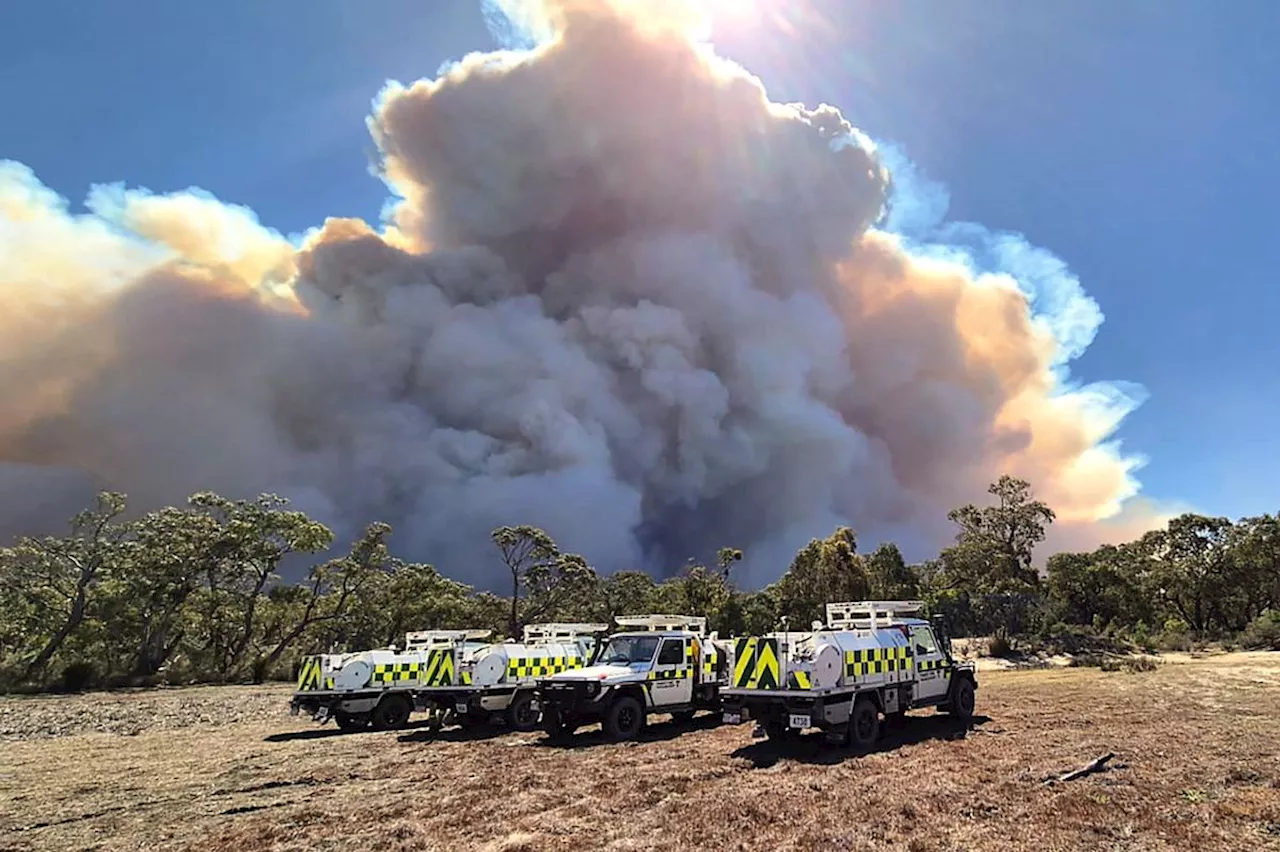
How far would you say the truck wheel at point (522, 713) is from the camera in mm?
17859

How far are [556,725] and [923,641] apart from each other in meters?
7.88

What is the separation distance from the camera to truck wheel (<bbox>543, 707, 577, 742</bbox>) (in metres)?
15.1

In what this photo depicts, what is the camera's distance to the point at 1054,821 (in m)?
7.60

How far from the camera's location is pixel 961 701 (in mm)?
15672

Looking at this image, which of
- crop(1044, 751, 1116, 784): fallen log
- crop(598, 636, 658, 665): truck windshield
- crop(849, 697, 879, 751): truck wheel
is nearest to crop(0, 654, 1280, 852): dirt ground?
crop(1044, 751, 1116, 784): fallen log

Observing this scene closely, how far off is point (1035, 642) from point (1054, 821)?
42359mm

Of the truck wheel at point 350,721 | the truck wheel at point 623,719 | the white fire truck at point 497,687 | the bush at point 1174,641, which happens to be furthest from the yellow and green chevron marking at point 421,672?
the bush at point 1174,641

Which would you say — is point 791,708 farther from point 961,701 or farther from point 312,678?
point 312,678

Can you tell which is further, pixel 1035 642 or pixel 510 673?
pixel 1035 642

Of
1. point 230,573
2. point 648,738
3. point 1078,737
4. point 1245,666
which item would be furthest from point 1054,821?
point 230,573

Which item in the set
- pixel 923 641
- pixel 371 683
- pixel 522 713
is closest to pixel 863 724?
pixel 923 641

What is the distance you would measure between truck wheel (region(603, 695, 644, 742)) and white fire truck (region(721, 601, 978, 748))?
2.54 metres

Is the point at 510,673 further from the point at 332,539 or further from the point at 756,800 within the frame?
the point at 332,539

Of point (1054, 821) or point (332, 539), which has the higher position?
point (332, 539)
